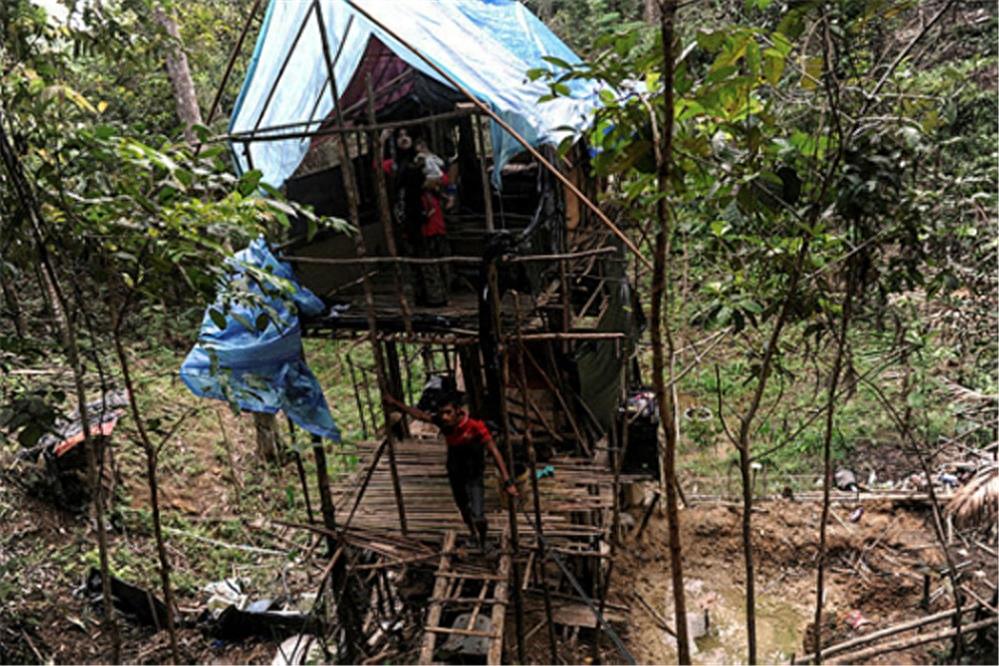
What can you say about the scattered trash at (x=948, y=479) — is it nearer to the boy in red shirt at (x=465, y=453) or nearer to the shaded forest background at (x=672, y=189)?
the shaded forest background at (x=672, y=189)

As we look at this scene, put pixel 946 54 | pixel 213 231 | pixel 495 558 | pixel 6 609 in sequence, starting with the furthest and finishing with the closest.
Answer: pixel 946 54 < pixel 495 558 < pixel 6 609 < pixel 213 231

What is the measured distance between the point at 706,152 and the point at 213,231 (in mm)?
2140

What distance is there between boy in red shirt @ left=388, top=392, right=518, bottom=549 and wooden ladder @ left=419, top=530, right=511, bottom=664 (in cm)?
26

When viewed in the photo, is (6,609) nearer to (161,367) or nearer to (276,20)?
(276,20)

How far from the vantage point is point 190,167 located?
11.2ft

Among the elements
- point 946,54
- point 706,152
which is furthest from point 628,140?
point 946,54

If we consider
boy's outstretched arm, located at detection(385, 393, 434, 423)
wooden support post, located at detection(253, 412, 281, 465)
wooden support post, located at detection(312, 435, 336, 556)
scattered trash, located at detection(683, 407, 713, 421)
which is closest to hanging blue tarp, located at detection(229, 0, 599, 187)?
boy's outstretched arm, located at detection(385, 393, 434, 423)

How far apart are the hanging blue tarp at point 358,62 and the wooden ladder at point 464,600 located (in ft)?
9.78

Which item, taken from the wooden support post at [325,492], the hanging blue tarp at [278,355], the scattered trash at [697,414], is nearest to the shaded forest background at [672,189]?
the wooden support post at [325,492]

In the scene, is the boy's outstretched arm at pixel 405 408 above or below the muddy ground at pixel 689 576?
above

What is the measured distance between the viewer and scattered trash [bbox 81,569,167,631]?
730cm

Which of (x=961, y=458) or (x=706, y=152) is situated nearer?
(x=706, y=152)

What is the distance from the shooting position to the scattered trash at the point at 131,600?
23.9 ft

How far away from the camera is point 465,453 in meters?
5.64
